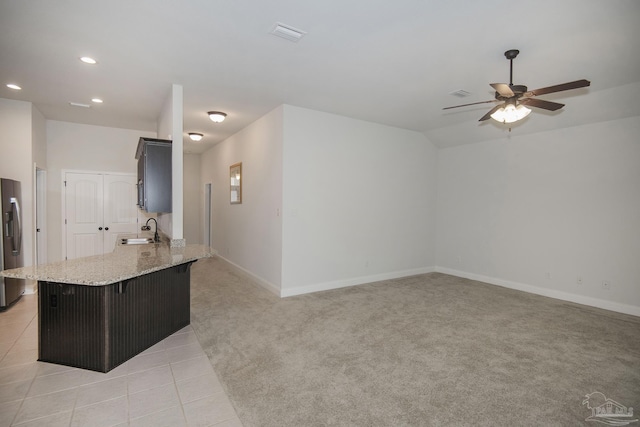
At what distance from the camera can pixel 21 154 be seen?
15.0 feet

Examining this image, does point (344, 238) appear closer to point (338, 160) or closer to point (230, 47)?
point (338, 160)

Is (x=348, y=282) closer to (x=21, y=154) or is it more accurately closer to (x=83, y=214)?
(x=83, y=214)

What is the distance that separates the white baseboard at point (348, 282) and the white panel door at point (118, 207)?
148 inches

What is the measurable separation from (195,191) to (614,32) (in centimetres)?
896

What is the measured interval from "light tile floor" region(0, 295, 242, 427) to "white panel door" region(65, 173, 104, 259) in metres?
3.17

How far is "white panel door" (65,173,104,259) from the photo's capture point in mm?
5797

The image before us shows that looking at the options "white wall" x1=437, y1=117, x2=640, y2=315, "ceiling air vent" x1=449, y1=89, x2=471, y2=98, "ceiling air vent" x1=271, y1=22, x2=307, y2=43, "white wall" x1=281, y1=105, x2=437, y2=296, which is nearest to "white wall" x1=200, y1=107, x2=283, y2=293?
"white wall" x1=281, y1=105, x2=437, y2=296

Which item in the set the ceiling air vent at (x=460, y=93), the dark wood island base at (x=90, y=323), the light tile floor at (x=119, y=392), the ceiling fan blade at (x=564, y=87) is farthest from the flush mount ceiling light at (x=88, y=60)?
the ceiling fan blade at (x=564, y=87)

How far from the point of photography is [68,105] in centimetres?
479

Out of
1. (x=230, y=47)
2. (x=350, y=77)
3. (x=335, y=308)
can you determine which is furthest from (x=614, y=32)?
(x=335, y=308)

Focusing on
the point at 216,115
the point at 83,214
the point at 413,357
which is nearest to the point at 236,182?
the point at 216,115

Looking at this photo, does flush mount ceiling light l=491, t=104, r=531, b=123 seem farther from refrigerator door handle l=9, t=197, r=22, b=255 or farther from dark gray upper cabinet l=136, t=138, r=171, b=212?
refrigerator door handle l=9, t=197, r=22, b=255

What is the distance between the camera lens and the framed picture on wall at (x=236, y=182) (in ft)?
20.6

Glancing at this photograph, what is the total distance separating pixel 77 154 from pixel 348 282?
218 inches
